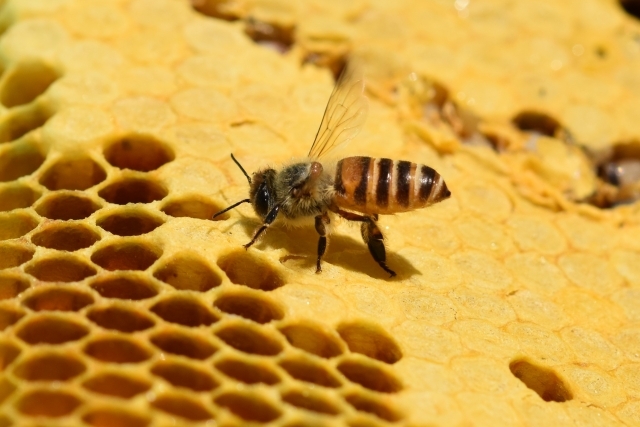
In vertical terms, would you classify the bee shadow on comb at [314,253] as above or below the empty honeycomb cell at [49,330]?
above

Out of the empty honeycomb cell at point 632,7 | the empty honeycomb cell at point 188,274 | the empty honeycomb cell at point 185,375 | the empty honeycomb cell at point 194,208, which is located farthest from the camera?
the empty honeycomb cell at point 632,7

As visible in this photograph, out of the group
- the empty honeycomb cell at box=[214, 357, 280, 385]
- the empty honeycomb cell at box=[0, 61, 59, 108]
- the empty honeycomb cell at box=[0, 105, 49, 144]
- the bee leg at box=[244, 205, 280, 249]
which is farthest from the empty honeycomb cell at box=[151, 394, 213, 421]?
the empty honeycomb cell at box=[0, 61, 59, 108]

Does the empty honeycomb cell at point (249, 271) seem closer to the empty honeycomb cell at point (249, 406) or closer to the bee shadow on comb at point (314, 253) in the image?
the bee shadow on comb at point (314, 253)

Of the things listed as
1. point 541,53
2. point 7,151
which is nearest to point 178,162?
point 7,151

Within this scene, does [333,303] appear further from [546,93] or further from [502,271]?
[546,93]

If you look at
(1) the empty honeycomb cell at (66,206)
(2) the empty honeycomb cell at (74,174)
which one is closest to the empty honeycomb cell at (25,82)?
(2) the empty honeycomb cell at (74,174)

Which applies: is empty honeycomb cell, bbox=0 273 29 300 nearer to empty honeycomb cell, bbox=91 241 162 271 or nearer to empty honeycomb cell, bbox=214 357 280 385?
empty honeycomb cell, bbox=91 241 162 271
